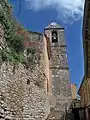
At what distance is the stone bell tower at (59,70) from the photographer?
22625mm

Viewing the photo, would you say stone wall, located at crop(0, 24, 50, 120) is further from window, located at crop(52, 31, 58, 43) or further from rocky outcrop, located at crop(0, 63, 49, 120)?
window, located at crop(52, 31, 58, 43)

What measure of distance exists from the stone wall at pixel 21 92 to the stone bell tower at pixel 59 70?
8.50 m

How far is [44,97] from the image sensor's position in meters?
12.3

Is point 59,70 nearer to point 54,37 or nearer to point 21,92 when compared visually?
point 54,37

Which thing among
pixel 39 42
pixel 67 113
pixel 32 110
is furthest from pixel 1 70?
pixel 67 113

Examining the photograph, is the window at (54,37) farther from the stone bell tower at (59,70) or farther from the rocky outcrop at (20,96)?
the rocky outcrop at (20,96)

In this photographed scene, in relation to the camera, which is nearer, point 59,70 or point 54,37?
point 59,70

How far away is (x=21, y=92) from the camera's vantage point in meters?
10.0

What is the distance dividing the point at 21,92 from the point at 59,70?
1457cm

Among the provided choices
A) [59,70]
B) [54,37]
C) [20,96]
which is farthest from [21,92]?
[54,37]

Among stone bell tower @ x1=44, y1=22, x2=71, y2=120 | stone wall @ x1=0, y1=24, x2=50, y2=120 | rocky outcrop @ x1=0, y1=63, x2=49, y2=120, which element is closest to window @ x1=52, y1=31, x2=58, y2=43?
stone bell tower @ x1=44, y1=22, x2=71, y2=120

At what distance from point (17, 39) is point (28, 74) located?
1595 millimetres

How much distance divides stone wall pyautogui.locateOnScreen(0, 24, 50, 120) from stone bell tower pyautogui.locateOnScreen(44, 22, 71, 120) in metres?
8.50

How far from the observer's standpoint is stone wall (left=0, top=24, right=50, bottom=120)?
866cm
